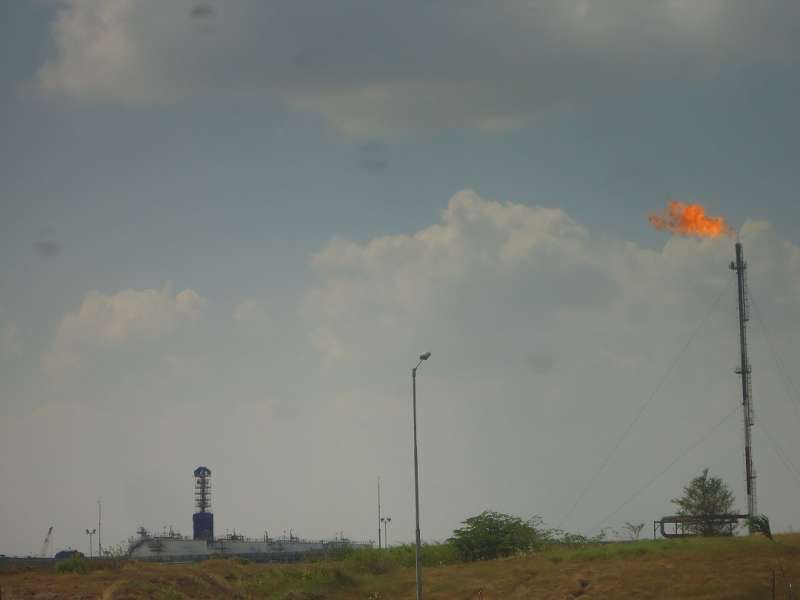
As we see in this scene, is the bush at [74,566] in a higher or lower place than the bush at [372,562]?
higher

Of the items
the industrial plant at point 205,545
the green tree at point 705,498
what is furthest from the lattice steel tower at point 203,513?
the green tree at point 705,498

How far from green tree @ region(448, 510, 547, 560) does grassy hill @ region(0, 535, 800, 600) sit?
411cm

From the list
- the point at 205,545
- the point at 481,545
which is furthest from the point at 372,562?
the point at 205,545

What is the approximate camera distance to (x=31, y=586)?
2058 inches

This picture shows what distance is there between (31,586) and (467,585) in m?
23.4

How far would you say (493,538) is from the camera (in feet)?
225

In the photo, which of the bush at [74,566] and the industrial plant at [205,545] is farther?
the industrial plant at [205,545]

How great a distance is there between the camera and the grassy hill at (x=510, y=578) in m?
49.3

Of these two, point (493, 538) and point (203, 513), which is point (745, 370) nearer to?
point (493, 538)

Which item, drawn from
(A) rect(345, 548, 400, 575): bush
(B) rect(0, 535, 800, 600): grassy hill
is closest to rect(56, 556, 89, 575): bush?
(B) rect(0, 535, 800, 600): grassy hill

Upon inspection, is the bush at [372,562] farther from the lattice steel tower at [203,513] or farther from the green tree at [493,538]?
the lattice steel tower at [203,513]

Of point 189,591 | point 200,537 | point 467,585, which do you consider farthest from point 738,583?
point 200,537

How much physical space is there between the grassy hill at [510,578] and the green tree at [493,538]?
4106mm

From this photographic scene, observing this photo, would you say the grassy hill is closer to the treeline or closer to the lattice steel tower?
the treeline
